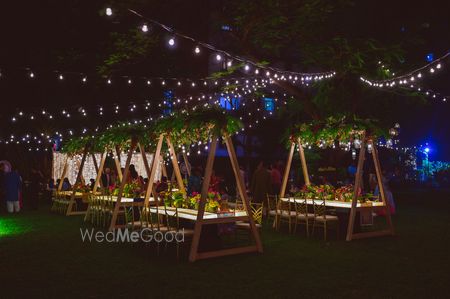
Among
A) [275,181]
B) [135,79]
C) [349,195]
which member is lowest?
[349,195]

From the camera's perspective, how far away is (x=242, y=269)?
6898 millimetres

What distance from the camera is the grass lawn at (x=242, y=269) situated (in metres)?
5.75

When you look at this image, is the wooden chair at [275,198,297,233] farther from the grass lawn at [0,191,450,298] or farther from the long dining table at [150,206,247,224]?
the long dining table at [150,206,247,224]

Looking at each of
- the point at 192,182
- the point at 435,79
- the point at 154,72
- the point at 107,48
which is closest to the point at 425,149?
the point at 435,79

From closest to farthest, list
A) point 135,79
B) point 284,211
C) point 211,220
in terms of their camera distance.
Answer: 1. point 211,220
2. point 284,211
3. point 135,79

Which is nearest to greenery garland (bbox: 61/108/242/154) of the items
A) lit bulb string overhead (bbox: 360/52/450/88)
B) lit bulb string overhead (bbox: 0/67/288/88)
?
lit bulb string overhead (bbox: 0/67/288/88)

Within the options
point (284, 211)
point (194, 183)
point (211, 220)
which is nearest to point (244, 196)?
point (211, 220)

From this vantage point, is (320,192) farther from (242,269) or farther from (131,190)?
(131,190)

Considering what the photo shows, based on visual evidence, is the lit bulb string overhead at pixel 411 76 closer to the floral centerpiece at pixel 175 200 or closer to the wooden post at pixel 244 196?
the wooden post at pixel 244 196

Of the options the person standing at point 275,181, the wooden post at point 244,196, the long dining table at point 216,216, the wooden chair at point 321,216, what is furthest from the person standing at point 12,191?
the wooden chair at point 321,216

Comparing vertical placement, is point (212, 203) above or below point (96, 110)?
below

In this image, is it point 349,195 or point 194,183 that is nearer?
point 194,183

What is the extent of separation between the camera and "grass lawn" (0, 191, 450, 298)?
5.75 m

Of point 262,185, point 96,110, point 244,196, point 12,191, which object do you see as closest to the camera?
point 244,196
